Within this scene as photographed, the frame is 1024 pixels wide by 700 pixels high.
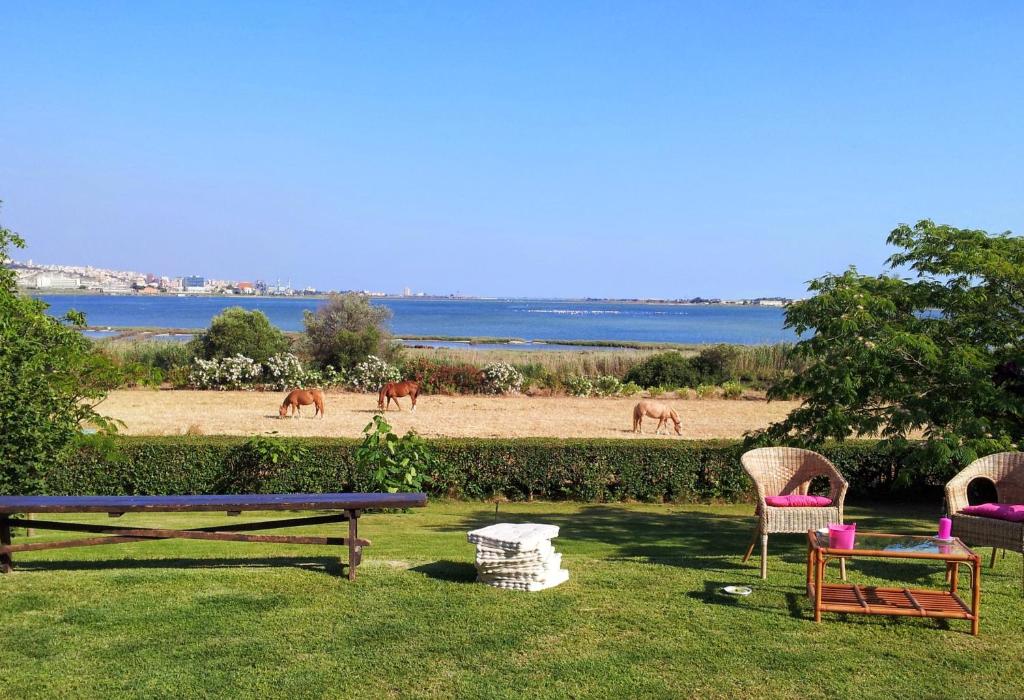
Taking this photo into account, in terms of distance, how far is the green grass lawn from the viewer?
459 cm

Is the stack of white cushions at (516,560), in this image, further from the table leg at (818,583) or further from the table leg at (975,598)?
the table leg at (975,598)

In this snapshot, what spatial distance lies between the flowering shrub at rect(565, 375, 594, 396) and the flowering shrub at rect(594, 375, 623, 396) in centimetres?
19

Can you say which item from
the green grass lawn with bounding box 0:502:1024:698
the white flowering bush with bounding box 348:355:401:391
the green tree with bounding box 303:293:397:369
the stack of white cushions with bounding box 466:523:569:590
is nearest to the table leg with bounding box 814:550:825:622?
the green grass lawn with bounding box 0:502:1024:698

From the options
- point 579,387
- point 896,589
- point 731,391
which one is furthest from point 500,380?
point 896,589

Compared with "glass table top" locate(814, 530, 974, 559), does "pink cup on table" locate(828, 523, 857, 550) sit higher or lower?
higher

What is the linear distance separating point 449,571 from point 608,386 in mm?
21783

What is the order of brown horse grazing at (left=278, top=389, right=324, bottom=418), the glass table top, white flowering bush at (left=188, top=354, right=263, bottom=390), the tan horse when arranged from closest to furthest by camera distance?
the glass table top, the tan horse, brown horse grazing at (left=278, top=389, right=324, bottom=418), white flowering bush at (left=188, top=354, right=263, bottom=390)

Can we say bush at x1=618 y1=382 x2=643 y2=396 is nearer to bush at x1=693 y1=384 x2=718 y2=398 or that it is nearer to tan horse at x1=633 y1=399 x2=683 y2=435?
bush at x1=693 y1=384 x2=718 y2=398

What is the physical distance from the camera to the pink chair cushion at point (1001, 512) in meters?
6.41

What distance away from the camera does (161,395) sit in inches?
968

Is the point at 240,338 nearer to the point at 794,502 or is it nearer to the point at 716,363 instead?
the point at 716,363

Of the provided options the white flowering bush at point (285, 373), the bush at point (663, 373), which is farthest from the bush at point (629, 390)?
the white flowering bush at point (285, 373)

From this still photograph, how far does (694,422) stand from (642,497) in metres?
8.81

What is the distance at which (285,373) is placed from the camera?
27.3 metres
